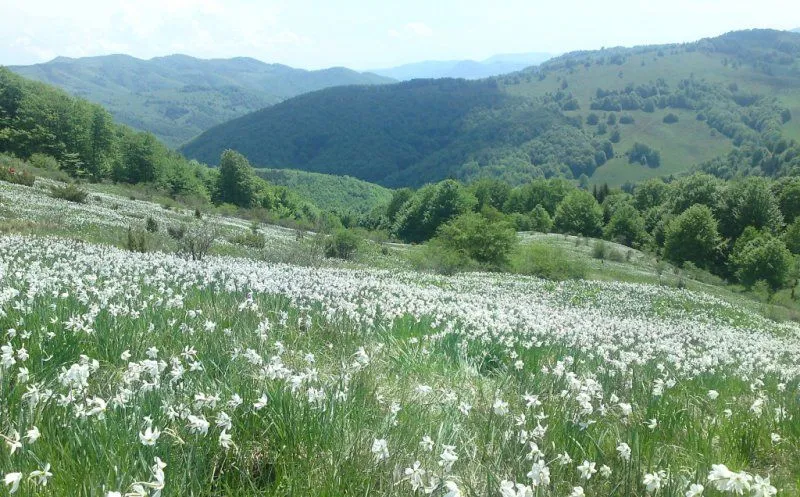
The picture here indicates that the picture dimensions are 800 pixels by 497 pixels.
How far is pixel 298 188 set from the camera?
7151 inches

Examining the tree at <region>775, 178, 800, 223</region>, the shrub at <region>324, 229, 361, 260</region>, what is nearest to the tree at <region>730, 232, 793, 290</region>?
the tree at <region>775, 178, 800, 223</region>

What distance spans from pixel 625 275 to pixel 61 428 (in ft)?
182

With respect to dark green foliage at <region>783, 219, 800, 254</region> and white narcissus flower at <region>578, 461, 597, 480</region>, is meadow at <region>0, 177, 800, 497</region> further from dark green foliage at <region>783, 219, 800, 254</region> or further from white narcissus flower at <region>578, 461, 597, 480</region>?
dark green foliage at <region>783, 219, 800, 254</region>

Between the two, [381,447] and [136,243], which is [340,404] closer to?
[381,447]

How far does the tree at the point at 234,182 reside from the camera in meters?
97.2

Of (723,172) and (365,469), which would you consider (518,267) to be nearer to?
(365,469)

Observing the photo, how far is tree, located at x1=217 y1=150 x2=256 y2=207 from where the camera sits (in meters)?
97.2

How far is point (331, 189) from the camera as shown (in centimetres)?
18625

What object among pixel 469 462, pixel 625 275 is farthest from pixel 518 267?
pixel 469 462

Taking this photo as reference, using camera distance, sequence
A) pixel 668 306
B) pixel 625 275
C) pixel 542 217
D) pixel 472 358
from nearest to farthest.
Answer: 1. pixel 472 358
2. pixel 668 306
3. pixel 625 275
4. pixel 542 217

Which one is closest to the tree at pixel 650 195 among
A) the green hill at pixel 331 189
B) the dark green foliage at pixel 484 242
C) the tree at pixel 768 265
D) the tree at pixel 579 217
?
the tree at pixel 579 217

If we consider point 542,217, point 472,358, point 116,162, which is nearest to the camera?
point 472,358

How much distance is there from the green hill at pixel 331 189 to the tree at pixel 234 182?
75.3 m

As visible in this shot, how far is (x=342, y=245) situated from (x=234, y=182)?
66.8 meters
